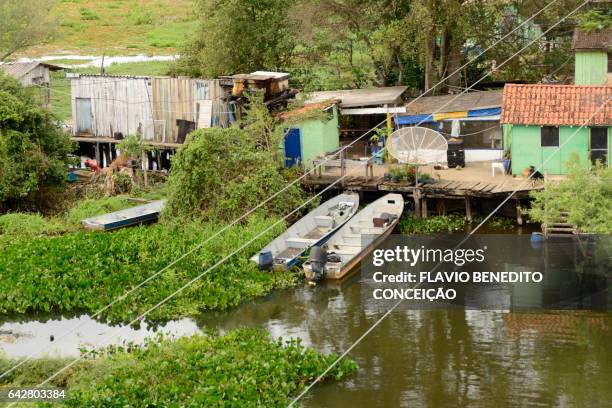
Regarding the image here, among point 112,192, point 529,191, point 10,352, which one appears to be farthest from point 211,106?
point 10,352

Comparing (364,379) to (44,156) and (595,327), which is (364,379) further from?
(44,156)

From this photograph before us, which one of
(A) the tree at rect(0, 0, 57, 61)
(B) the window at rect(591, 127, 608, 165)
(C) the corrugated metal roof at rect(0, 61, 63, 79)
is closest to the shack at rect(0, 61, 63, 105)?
(C) the corrugated metal roof at rect(0, 61, 63, 79)

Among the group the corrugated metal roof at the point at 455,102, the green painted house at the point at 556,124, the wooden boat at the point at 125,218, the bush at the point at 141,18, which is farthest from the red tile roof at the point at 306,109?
the bush at the point at 141,18

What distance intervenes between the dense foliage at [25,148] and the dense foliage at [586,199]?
16.9 metres

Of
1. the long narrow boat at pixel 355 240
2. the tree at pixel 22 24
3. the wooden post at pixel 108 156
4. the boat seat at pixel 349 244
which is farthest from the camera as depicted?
the tree at pixel 22 24

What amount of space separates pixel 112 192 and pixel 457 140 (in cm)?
1229

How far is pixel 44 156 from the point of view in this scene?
121 feet

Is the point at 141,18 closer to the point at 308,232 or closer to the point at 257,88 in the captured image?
the point at 257,88

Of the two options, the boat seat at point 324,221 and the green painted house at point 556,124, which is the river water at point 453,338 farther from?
the green painted house at point 556,124

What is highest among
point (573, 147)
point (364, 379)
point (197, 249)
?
point (573, 147)

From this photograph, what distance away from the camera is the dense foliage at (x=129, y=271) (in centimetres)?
2942

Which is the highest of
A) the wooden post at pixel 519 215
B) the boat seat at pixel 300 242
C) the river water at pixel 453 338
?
the wooden post at pixel 519 215

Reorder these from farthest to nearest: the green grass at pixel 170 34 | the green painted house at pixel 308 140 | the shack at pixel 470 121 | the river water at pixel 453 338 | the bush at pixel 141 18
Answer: the bush at pixel 141 18
the green grass at pixel 170 34
the shack at pixel 470 121
the green painted house at pixel 308 140
the river water at pixel 453 338

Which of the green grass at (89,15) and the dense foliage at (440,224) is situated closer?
the dense foliage at (440,224)
